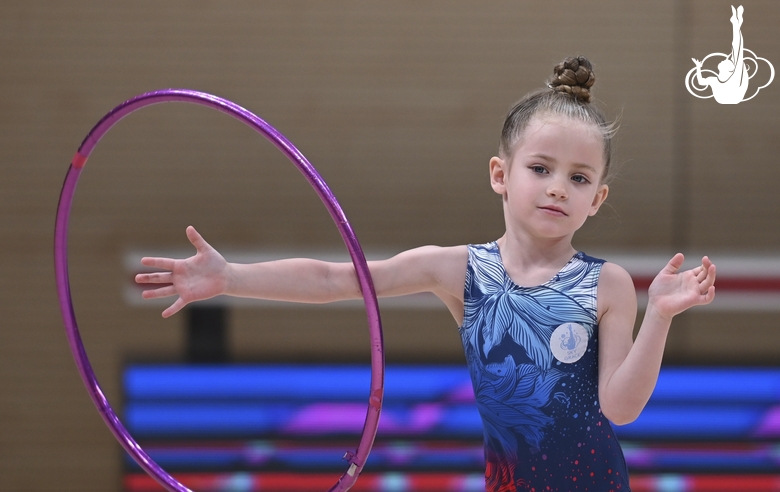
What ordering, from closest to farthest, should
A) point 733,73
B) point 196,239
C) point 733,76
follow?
point 196,239 < point 733,73 < point 733,76

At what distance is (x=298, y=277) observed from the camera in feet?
6.18

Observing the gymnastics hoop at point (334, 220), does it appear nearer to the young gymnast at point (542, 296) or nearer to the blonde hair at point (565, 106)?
the young gymnast at point (542, 296)

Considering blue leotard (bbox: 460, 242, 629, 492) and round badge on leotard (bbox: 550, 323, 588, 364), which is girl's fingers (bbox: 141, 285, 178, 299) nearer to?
blue leotard (bbox: 460, 242, 629, 492)

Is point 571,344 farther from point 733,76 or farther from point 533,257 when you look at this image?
point 733,76

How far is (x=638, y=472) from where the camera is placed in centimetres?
432

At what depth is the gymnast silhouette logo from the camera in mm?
3275

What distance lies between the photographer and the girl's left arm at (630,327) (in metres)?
1.54

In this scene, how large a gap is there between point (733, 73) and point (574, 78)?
180cm

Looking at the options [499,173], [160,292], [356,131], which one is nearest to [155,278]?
[160,292]

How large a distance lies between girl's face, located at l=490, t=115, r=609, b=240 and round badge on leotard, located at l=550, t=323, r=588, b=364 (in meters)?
0.20

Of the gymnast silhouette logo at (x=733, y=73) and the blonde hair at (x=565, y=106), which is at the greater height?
the gymnast silhouette logo at (x=733, y=73)

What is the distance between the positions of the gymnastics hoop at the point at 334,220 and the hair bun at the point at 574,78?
0.56 metres

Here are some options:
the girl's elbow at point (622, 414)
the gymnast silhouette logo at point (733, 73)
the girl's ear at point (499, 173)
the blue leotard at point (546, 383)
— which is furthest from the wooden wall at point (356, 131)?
the girl's elbow at point (622, 414)

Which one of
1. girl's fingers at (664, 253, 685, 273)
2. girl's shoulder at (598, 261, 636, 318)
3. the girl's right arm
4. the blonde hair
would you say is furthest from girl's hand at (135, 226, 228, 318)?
girl's fingers at (664, 253, 685, 273)
